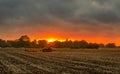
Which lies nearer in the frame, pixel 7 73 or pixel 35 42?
pixel 7 73

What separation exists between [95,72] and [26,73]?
196 inches

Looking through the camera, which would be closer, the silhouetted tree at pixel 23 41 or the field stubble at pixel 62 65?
the field stubble at pixel 62 65

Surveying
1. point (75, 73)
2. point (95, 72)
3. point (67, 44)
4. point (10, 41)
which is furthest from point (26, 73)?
point (10, 41)

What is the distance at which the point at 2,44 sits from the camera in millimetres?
147250

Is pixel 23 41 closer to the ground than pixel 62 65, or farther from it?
farther from it

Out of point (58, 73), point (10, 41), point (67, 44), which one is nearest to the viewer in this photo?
point (58, 73)

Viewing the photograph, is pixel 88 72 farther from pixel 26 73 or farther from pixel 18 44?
pixel 18 44

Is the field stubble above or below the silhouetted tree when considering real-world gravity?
below

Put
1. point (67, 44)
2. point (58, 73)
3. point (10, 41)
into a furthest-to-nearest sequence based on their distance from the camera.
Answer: point (10, 41), point (67, 44), point (58, 73)

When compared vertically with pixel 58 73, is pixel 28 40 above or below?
above

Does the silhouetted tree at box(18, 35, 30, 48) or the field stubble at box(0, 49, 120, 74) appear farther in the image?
the silhouetted tree at box(18, 35, 30, 48)

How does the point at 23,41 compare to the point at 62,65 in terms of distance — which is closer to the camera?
the point at 62,65

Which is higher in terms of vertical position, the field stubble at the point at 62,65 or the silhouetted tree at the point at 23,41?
the silhouetted tree at the point at 23,41

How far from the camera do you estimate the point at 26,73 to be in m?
20.9
